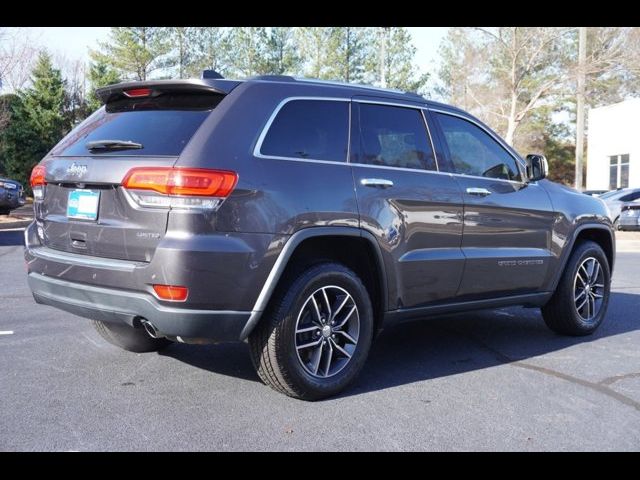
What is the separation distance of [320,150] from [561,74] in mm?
27726

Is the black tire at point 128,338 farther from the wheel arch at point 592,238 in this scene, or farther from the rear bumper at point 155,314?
the wheel arch at point 592,238

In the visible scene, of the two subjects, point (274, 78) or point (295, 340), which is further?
point (274, 78)

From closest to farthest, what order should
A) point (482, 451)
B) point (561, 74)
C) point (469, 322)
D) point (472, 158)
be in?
point (482, 451) → point (472, 158) → point (469, 322) → point (561, 74)

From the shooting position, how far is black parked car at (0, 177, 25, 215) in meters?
17.5

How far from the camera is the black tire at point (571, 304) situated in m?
5.86

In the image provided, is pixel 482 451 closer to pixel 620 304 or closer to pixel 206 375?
pixel 206 375

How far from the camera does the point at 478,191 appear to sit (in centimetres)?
504

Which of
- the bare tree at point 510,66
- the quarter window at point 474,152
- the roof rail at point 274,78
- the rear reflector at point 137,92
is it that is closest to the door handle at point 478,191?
the quarter window at point 474,152

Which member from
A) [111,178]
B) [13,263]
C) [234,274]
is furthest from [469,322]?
[13,263]

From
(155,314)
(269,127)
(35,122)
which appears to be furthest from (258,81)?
(35,122)

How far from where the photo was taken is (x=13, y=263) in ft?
34.7

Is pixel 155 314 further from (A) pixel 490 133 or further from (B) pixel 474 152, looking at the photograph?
(A) pixel 490 133

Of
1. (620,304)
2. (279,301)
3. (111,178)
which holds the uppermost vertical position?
(111,178)

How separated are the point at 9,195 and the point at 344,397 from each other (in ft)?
52.2
